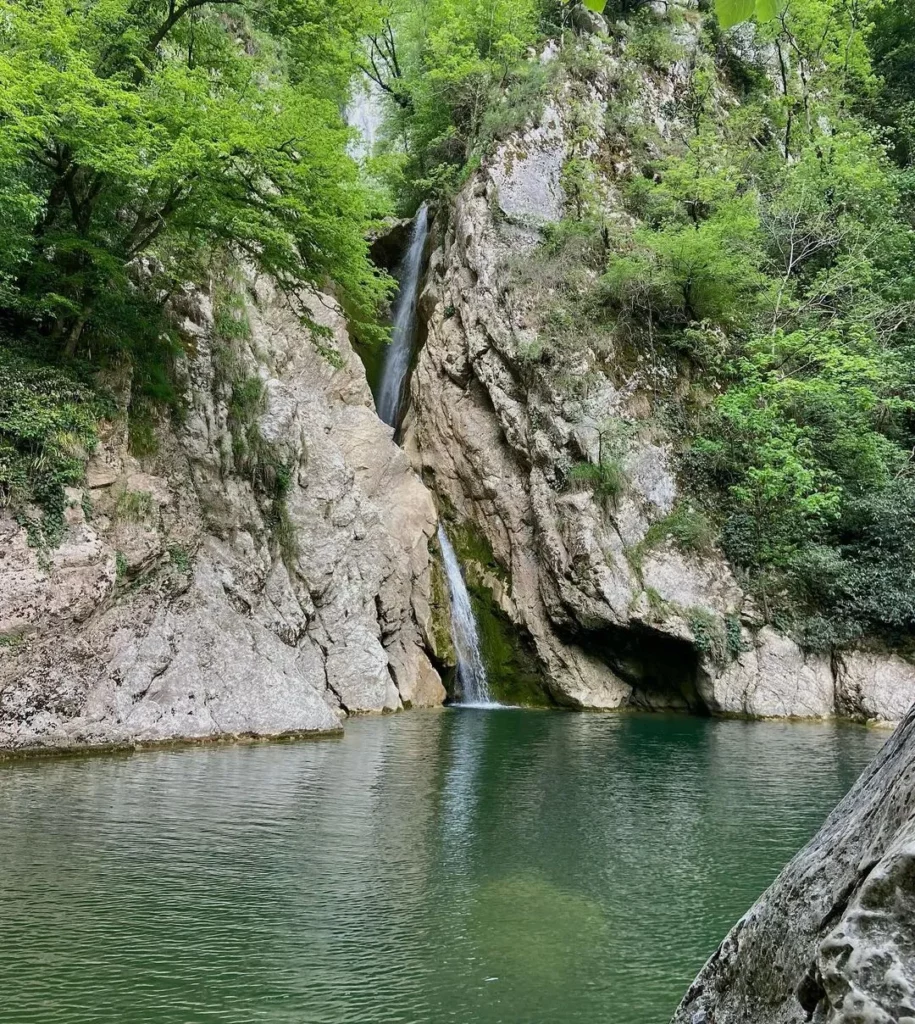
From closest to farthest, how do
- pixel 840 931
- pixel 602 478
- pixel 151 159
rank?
pixel 840 931
pixel 151 159
pixel 602 478

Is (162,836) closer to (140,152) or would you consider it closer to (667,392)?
(140,152)

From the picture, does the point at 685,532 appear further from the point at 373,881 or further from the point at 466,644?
the point at 373,881

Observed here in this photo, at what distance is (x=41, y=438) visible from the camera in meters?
11.6

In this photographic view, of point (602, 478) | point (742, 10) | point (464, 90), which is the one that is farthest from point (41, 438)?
point (464, 90)

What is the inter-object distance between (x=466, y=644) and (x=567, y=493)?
479 centimetres

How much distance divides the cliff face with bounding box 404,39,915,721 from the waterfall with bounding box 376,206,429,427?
1398 mm

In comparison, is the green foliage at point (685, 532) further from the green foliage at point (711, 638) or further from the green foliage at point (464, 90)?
the green foliage at point (464, 90)

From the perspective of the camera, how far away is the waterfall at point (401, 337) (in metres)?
26.1

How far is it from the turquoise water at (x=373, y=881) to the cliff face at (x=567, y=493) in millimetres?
8137

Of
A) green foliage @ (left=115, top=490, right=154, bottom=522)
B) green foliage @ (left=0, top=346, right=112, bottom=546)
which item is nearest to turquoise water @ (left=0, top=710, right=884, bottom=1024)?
green foliage @ (left=0, top=346, right=112, bottom=546)

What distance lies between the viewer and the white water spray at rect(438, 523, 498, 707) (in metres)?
20.4

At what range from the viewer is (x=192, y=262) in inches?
631

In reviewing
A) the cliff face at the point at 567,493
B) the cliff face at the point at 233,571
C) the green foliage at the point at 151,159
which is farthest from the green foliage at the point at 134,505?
the cliff face at the point at 567,493

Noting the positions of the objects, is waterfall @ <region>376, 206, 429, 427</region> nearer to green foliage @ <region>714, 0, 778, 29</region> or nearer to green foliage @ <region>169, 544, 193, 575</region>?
green foliage @ <region>169, 544, 193, 575</region>
